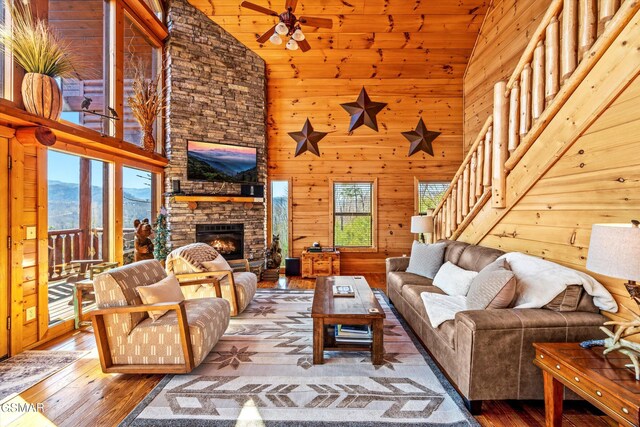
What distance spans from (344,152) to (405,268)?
9.70 ft

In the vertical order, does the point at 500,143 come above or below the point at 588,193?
above

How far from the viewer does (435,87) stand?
20.7 ft

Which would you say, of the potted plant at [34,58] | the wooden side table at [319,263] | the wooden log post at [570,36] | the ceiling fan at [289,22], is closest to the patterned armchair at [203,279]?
the potted plant at [34,58]

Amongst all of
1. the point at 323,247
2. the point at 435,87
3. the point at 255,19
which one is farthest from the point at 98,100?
the point at 435,87

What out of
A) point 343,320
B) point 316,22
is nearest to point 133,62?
point 316,22

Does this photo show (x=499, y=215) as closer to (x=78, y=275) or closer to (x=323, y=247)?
(x=323, y=247)

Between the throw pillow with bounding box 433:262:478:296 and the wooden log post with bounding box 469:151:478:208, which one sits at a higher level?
the wooden log post with bounding box 469:151:478:208

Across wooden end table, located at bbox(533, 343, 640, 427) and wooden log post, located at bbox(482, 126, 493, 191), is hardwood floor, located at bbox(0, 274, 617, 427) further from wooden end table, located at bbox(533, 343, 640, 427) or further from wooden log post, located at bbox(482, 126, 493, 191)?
wooden log post, located at bbox(482, 126, 493, 191)

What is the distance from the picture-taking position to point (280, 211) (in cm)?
648

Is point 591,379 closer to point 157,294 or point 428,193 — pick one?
point 157,294

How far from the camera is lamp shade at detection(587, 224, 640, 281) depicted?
1.36 m

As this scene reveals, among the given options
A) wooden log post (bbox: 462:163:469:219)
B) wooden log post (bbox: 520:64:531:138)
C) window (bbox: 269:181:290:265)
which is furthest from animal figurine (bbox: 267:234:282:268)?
wooden log post (bbox: 520:64:531:138)

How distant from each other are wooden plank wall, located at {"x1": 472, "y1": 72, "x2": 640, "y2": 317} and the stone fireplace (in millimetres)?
4498

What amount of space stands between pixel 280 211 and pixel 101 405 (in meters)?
4.64
